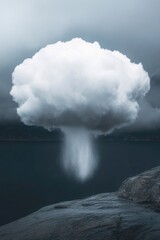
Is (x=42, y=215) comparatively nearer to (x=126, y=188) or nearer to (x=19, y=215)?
(x=126, y=188)

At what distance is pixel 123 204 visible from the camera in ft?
71.7

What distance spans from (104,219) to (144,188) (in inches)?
253

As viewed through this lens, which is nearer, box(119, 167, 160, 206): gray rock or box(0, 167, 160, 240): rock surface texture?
box(0, 167, 160, 240): rock surface texture

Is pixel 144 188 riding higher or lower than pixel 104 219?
higher

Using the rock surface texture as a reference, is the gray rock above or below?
above

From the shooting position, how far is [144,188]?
23.2 meters

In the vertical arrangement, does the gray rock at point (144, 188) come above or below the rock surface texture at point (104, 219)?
above

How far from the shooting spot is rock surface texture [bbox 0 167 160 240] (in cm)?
1577

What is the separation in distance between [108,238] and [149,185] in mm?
9054

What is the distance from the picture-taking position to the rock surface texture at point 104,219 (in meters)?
15.8

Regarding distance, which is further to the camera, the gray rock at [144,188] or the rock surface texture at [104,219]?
the gray rock at [144,188]

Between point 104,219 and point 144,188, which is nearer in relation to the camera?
point 104,219

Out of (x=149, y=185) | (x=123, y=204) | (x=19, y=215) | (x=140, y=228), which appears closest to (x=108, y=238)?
(x=140, y=228)

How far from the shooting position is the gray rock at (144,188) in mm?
→ 21797
